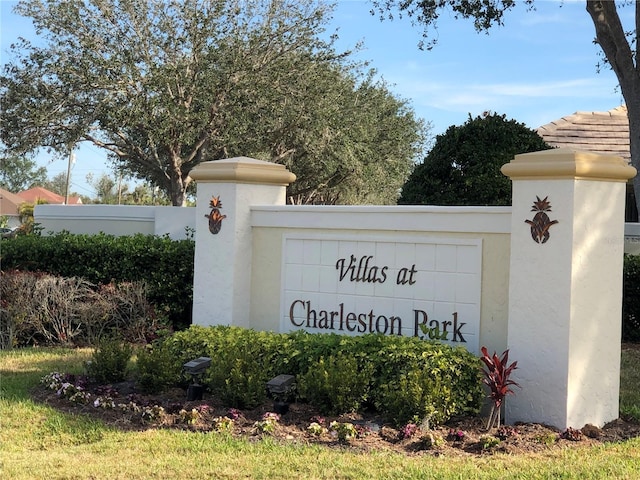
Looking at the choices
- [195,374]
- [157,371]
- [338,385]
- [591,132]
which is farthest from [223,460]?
[591,132]

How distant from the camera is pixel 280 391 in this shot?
19.9 ft

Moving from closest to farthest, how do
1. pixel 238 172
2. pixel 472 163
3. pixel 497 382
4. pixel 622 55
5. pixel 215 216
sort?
pixel 497 382, pixel 238 172, pixel 215 216, pixel 472 163, pixel 622 55

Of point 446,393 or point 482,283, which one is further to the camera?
point 482,283

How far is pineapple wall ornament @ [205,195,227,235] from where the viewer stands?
780 centimetres

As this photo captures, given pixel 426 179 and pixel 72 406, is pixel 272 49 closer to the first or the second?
pixel 426 179

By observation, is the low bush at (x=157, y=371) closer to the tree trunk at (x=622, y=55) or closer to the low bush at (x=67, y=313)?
the low bush at (x=67, y=313)

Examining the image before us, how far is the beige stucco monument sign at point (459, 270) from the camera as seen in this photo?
233 inches

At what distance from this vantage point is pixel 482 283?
6.50m

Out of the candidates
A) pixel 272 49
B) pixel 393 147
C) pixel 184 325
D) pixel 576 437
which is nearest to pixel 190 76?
pixel 272 49

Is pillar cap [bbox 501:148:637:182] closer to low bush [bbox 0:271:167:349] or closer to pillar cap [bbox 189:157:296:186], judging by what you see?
pillar cap [bbox 189:157:296:186]

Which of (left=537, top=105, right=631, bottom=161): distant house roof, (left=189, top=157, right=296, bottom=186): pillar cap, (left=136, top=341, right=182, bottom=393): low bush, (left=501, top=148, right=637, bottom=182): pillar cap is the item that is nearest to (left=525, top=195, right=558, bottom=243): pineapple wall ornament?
(left=501, top=148, right=637, bottom=182): pillar cap

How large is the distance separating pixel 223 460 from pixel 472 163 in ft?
16.0

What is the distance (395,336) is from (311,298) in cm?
119

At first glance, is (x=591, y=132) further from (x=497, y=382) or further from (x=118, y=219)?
(x=497, y=382)
